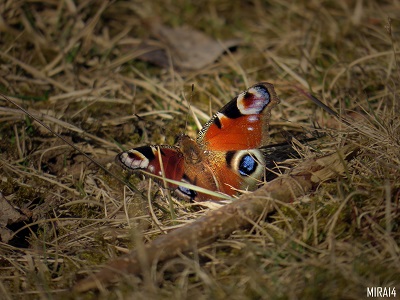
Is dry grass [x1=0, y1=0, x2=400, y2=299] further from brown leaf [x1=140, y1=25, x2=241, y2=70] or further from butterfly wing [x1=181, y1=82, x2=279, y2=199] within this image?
butterfly wing [x1=181, y1=82, x2=279, y2=199]

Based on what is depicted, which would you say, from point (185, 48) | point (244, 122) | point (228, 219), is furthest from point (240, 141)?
point (185, 48)

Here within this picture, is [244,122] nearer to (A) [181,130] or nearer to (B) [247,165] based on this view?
(B) [247,165]

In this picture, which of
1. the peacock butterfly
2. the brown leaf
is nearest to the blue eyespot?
the peacock butterfly

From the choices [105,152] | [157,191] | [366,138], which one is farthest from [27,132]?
[366,138]

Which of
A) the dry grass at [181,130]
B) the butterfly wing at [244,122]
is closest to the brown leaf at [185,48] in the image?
the dry grass at [181,130]

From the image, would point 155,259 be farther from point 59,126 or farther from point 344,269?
point 59,126

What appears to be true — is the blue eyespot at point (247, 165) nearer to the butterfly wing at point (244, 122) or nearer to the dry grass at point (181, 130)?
the butterfly wing at point (244, 122)

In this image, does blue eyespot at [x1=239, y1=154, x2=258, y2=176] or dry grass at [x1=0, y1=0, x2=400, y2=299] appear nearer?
dry grass at [x1=0, y1=0, x2=400, y2=299]
